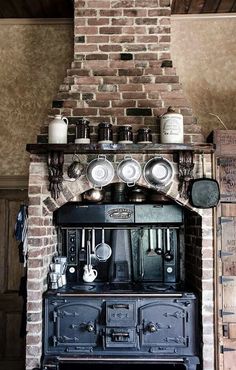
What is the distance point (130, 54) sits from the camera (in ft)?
10.1

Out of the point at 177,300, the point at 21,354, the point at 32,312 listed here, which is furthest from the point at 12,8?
the point at 21,354

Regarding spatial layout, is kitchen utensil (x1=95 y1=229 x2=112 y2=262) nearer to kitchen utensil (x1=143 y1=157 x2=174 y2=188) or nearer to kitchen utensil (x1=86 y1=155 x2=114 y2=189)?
kitchen utensil (x1=86 y1=155 x2=114 y2=189)

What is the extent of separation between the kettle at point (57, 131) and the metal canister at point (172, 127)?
29.7 inches

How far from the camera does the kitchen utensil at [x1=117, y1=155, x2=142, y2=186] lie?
2.87m

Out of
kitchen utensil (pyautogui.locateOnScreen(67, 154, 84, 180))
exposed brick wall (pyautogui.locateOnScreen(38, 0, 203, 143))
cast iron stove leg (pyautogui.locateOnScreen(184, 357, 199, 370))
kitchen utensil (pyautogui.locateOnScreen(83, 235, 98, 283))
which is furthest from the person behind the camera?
kitchen utensil (pyautogui.locateOnScreen(83, 235, 98, 283))

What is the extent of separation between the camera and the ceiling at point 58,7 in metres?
3.49

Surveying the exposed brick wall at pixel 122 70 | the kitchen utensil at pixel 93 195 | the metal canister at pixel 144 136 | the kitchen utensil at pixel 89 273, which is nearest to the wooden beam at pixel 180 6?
the exposed brick wall at pixel 122 70

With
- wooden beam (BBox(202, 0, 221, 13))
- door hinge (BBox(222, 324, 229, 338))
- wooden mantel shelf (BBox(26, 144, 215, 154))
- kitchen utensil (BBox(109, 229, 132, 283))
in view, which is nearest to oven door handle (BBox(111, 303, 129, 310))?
kitchen utensil (BBox(109, 229, 132, 283))

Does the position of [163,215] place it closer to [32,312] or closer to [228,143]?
[228,143]

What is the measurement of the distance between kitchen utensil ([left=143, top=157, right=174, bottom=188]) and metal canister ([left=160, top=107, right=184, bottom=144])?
0.52ft

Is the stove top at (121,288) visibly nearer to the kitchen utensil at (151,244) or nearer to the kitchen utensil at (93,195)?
the kitchen utensil at (151,244)

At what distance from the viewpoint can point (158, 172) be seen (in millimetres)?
2861

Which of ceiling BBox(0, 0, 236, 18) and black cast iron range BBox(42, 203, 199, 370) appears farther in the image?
ceiling BBox(0, 0, 236, 18)

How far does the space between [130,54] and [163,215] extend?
1.33 meters
